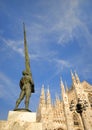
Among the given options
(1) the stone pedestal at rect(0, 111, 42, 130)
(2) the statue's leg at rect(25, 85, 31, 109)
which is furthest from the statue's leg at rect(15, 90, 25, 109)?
(1) the stone pedestal at rect(0, 111, 42, 130)

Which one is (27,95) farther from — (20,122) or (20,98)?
(20,122)

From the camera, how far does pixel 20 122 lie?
14.0 feet

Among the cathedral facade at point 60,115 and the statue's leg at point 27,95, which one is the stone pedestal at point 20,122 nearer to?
the statue's leg at point 27,95

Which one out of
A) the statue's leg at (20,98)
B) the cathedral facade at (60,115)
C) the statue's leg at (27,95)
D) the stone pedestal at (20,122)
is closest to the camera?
the stone pedestal at (20,122)

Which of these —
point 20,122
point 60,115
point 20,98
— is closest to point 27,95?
point 20,98

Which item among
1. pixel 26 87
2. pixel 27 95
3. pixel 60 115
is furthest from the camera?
pixel 60 115

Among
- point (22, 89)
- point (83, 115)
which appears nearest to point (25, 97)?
point (22, 89)

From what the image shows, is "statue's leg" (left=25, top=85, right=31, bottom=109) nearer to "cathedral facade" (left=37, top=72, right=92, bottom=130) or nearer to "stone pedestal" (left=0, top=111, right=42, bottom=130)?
"stone pedestal" (left=0, top=111, right=42, bottom=130)

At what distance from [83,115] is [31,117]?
5.05 m

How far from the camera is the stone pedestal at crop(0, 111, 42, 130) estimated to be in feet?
13.5

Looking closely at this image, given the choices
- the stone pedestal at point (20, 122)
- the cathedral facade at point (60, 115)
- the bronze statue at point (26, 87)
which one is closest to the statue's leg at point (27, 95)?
the bronze statue at point (26, 87)

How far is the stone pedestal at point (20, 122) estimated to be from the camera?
410 cm

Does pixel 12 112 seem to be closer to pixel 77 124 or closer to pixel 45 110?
pixel 45 110

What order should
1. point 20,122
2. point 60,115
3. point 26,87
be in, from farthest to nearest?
point 60,115
point 26,87
point 20,122
